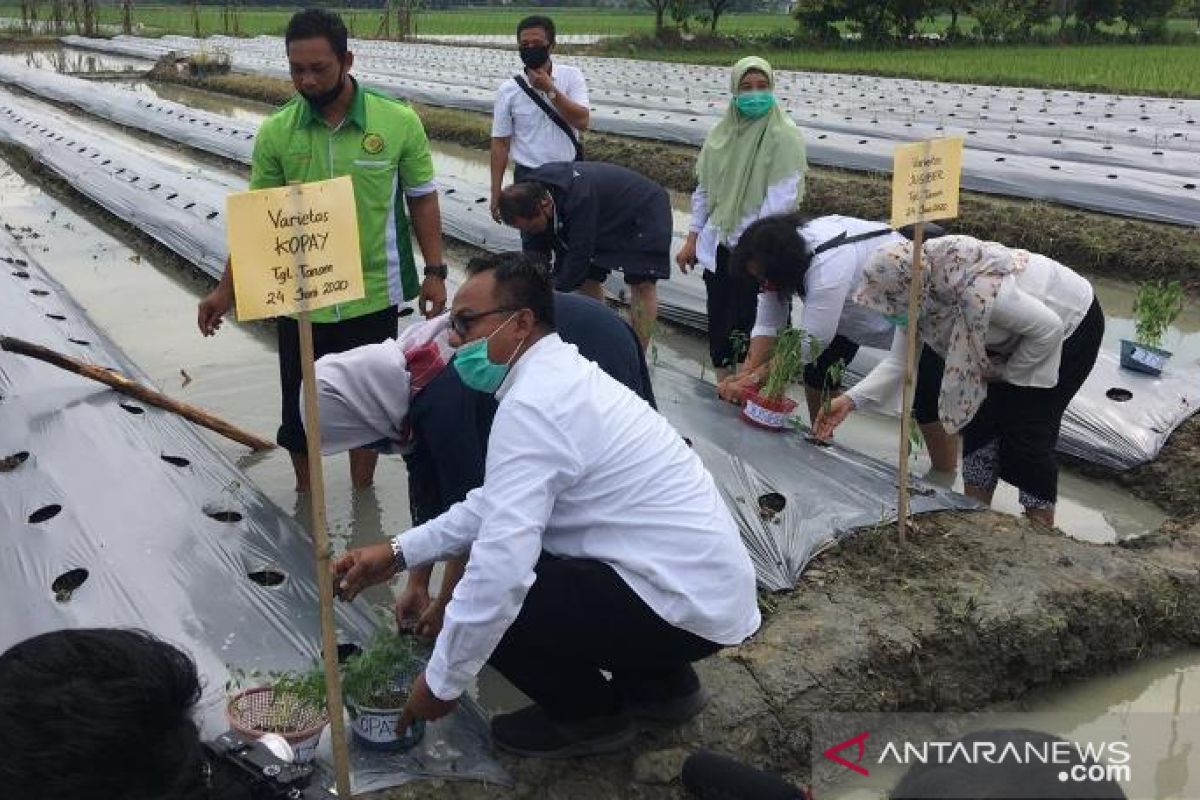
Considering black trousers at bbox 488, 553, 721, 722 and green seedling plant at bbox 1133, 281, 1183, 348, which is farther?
green seedling plant at bbox 1133, 281, 1183, 348

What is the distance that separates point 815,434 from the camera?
12.3 feet

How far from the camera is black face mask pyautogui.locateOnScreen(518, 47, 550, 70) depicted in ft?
16.2

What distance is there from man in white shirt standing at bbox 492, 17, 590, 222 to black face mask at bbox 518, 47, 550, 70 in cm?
3

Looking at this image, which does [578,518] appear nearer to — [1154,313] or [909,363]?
[909,363]

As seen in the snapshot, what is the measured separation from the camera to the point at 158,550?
2848 millimetres

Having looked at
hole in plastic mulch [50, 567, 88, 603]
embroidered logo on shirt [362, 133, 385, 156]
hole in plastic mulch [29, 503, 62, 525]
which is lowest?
hole in plastic mulch [50, 567, 88, 603]

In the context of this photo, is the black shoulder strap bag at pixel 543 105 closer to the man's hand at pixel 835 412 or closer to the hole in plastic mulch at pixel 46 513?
the man's hand at pixel 835 412

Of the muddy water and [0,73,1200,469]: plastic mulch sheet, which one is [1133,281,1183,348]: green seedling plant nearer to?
[0,73,1200,469]: plastic mulch sheet

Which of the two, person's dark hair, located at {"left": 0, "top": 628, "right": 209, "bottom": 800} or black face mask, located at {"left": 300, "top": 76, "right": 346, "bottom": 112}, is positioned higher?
black face mask, located at {"left": 300, "top": 76, "right": 346, "bottom": 112}

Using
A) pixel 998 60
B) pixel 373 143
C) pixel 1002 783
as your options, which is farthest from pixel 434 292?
pixel 998 60

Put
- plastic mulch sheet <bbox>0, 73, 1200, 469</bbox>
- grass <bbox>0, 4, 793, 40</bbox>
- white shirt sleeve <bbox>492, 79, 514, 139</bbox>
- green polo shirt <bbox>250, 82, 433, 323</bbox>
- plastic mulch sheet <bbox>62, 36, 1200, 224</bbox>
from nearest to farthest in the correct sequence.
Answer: green polo shirt <bbox>250, 82, 433, 323</bbox>, plastic mulch sheet <bbox>0, 73, 1200, 469</bbox>, white shirt sleeve <bbox>492, 79, 514, 139</bbox>, plastic mulch sheet <bbox>62, 36, 1200, 224</bbox>, grass <bbox>0, 4, 793, 40</bbox>

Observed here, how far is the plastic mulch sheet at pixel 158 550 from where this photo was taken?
96.3 inches

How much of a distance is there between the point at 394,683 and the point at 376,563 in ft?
1.06

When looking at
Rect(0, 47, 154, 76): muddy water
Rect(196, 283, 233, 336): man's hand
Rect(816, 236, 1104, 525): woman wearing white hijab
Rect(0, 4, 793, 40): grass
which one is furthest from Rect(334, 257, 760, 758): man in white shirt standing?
Rect(0, 4, 793, 40): grass
